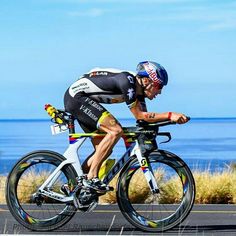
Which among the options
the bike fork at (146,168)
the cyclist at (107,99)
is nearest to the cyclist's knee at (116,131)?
the cyclist at (107,99)

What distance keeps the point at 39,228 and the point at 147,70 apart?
6.89 ft

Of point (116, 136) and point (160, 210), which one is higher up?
point (116, 136)

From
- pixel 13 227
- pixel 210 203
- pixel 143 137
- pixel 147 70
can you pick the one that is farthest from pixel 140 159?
pixel 210 203

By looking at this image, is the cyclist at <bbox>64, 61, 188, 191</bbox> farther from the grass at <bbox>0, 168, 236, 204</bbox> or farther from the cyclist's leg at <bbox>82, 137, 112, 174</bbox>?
the grass at <bbox>0, 168, 236, 204</bbox>

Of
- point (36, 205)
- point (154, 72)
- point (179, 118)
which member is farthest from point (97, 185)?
point (154, 72)

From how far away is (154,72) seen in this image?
11.6m

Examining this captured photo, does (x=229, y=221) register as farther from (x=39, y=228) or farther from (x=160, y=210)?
(x=39, y=228)

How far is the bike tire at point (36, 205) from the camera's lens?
1175cm

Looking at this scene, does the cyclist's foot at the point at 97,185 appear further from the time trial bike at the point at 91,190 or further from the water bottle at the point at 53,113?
the water bottle at the point at 53,113

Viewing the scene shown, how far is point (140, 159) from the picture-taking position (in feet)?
38.1

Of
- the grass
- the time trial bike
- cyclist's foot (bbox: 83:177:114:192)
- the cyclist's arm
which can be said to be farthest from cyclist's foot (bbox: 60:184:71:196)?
the grass

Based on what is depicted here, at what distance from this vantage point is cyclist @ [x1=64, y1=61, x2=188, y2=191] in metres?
11.4

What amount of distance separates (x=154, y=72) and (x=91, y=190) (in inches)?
57.0

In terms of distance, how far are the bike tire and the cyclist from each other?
34 centimetres
